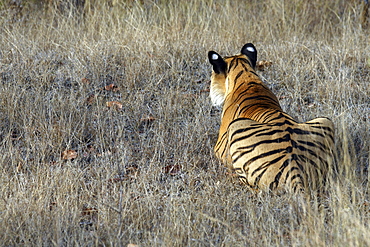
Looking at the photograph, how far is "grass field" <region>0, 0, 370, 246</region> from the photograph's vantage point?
3.84m

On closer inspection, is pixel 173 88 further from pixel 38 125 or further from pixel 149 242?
pixel 149 242

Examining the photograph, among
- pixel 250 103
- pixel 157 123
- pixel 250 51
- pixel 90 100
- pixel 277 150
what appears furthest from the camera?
pixel 90 100

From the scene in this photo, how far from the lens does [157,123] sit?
19.9ft

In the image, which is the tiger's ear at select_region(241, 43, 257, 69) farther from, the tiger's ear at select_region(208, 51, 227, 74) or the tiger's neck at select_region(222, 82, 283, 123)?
the tiger's neck at select_region(222, 82, 283, 123)

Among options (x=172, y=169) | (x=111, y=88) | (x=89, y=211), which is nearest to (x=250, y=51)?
(x=172, y=169)

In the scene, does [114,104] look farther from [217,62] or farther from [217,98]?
[217,62]

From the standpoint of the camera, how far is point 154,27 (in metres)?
8.26

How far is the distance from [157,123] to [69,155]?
1.17m

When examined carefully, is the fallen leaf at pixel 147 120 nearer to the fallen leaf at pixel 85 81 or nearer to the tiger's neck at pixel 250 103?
the tiger's neck at pixel 250 103

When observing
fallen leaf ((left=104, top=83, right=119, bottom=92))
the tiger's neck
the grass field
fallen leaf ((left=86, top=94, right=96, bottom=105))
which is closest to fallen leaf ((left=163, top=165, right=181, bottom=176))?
the grass field

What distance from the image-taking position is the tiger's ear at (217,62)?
5477 mm

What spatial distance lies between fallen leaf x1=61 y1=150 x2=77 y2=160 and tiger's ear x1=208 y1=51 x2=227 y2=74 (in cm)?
169

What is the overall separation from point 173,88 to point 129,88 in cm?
57

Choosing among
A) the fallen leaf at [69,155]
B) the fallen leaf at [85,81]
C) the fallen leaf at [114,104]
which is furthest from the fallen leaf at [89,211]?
the fallen leaf at [85,81]
